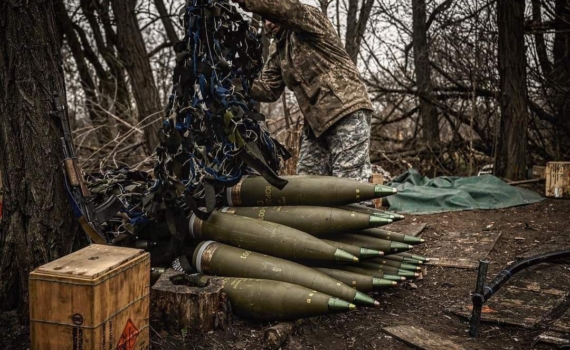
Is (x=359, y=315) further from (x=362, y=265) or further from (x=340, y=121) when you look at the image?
(x=340, y=121)

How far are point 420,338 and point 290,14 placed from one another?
8.28ft

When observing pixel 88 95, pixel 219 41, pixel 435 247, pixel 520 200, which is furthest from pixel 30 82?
pixel 88 95

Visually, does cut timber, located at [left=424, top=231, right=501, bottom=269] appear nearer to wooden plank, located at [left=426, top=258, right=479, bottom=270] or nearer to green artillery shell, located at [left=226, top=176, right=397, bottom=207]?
wooden plank, located at [left=426, top=258, right=479, bottom=270]

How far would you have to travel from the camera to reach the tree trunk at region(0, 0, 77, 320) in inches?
117

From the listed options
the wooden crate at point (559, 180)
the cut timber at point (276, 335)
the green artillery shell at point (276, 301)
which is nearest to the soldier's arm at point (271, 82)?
the green artillery shell at point (276, 301)

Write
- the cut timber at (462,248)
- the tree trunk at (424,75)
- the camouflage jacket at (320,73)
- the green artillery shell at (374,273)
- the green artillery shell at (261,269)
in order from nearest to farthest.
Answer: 1. the green artillery shell at (261,269)
2. the green artillery shell at (374,273)
3. the camouflage jacket at (320,73)
4. the cut timber at (462,248)
5. the tree trunk at (424,75)

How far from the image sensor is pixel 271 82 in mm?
4668

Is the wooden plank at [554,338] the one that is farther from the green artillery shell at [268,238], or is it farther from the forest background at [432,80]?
the forest background at [432,80]

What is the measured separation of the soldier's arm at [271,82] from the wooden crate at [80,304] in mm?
2664

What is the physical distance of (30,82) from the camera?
3000 millimetres

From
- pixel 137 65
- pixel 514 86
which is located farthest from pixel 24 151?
pixel 514 86

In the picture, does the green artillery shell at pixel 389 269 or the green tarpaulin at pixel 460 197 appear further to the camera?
the green tarpaulin at pixel 460 197

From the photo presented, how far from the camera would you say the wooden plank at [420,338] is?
2.87 meters

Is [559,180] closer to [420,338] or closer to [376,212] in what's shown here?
[376,212]
